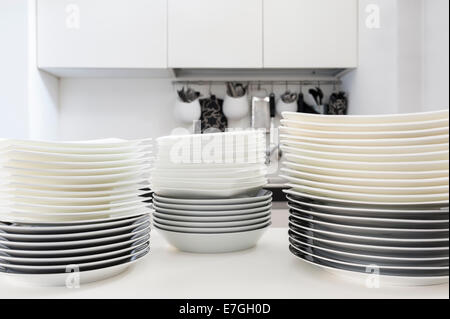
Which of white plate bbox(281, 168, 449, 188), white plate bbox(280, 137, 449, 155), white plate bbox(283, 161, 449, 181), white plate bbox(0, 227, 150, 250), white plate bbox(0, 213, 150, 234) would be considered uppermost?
white plate bbox(280, 137, 449, 155)

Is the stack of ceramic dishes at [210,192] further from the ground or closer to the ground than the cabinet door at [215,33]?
closer to the ground

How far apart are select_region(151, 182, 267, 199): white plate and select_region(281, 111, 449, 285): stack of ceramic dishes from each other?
0.41 ft

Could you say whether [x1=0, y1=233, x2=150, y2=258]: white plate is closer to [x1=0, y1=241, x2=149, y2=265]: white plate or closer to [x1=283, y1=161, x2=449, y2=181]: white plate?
[x1=0, y1=241, x2=149, y2=265]: white plate

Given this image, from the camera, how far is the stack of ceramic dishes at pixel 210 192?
1.80 ft

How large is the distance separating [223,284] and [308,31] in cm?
213

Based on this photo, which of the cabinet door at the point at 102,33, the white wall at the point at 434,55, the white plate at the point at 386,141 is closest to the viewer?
the white plate at the point at 386,141

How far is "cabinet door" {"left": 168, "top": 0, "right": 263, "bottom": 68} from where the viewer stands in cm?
227

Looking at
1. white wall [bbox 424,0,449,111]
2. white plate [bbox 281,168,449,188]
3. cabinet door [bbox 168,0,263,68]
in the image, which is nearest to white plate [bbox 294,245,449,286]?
white plate [bbox 281,168,449,188]

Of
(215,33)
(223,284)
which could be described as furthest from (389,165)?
(215,33)

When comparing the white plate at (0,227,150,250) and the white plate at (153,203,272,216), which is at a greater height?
the white plate at (153,203,272,216)

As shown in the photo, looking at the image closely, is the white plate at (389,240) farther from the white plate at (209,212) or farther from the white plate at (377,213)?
the white plate at (209,212)

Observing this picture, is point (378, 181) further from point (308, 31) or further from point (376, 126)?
point (308, 31)

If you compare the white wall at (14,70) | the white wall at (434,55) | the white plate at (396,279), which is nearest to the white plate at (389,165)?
the white plate at (396,279)

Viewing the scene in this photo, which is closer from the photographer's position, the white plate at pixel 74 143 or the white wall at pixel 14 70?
the white plate at pixel 74 143
